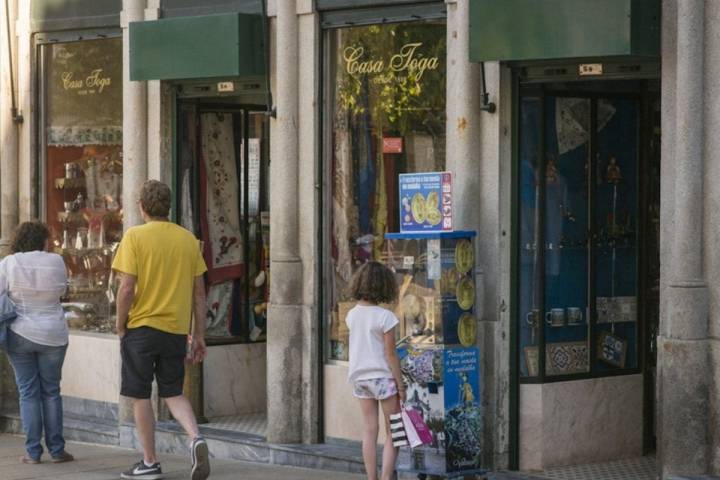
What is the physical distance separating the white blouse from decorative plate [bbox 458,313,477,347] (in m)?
3.06

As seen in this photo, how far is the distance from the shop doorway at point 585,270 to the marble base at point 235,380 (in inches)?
129

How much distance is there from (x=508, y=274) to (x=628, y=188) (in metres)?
1.23

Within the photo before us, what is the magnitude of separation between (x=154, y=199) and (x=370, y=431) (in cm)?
207

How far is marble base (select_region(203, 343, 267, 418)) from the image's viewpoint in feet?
43.6

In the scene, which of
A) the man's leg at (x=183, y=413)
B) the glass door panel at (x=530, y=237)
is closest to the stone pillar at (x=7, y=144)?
the man's leg at (x=183, y=413)

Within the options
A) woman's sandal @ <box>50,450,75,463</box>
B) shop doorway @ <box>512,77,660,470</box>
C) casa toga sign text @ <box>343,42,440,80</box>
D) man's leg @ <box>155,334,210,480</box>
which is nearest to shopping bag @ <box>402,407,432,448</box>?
shop doorway @ <box>512,77,660,470</box>

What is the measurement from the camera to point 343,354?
11.9m

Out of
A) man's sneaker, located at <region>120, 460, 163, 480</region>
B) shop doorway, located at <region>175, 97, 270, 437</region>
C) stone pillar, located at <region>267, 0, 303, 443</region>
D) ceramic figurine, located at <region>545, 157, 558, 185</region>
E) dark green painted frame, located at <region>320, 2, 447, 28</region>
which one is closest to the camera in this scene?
man's sneaker, located at <region>120, 460, 163, 480</region>

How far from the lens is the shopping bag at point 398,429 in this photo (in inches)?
381

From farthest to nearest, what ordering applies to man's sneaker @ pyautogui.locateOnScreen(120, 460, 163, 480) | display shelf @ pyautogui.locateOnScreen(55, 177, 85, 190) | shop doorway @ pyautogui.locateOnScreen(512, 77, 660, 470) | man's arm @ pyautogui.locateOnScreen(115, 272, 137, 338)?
display shelf @ pyautogui.locateOnScreen(55, 177, 85, 190), shop doorway @ pyautogui.locateOnScreen(512, 77, 660, 470), man's sneaker @ pyautogui.locateOnScreen(120, 460, 163, 480), man's arm @ pyautogui.locateOnScreen(115, 272, 137, 338)

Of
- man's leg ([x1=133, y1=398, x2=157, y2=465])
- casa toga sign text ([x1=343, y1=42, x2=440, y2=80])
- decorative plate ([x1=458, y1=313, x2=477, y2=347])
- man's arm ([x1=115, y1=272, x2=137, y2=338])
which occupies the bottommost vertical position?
man's leg ([x1=133, y1=398, x2=157, y2=465])

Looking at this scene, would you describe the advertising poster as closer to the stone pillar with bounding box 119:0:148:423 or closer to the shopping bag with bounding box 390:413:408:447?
the shopping bag with bounding box 390:413:408:447

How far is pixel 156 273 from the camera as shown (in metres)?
10.4

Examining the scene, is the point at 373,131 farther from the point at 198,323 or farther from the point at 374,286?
the point at 374,286
